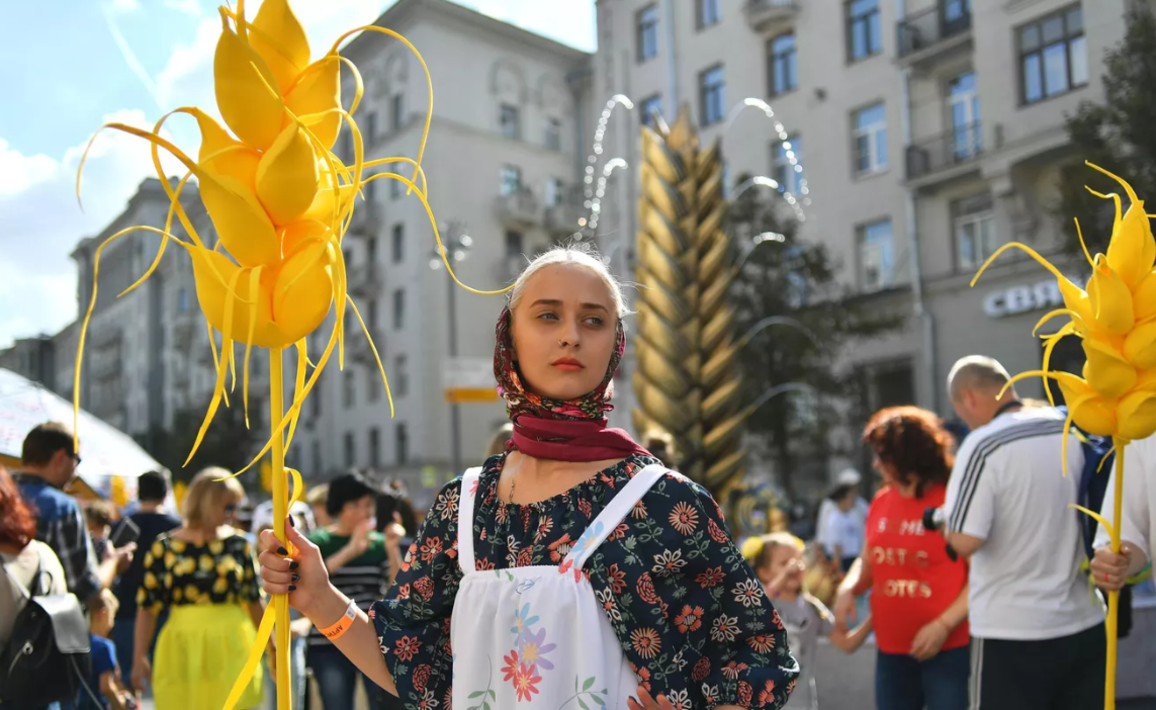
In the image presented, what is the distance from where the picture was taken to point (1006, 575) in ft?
13.6

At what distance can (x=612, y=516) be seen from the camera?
6.79 ft

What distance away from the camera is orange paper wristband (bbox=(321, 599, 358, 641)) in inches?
88.5

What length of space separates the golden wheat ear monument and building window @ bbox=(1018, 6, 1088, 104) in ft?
45.0

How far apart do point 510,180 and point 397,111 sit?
503 centimetres

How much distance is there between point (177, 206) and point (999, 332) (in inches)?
790

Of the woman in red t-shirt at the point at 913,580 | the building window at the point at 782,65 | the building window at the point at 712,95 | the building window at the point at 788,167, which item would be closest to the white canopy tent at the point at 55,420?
the woman in red t-shirt at the point at 913,580

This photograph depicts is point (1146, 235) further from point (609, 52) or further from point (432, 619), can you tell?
point (609, 52)

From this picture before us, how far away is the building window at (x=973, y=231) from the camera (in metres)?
21.1

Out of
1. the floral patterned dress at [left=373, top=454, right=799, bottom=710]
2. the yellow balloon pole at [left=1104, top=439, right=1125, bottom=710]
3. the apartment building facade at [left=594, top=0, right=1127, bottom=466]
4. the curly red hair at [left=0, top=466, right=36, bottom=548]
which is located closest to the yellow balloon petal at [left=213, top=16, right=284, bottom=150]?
the floral patterned dress at [left=373, top=454, right=799, bottom=710]

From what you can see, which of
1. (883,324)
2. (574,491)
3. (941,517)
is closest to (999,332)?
(883,324)

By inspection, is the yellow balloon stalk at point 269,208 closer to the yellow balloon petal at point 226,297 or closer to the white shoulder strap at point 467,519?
the yellow balloon petal at point 226,297

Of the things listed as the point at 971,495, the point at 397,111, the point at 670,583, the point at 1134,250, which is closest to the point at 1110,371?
the point at 1134,250

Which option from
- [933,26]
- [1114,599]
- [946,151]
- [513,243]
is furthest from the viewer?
[513,243]

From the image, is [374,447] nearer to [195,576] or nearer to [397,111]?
[397,111]
